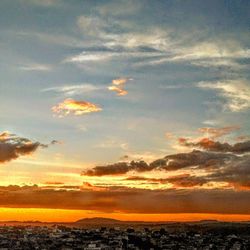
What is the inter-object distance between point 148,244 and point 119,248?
14.5 metres

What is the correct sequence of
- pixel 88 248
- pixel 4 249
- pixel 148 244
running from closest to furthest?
pixel 4 249, pixel 88 248, pixel 148 244

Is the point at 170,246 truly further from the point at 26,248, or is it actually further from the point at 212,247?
the point at 26,248

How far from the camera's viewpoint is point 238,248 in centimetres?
12412

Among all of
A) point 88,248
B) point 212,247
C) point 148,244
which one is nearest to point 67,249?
point 88,248

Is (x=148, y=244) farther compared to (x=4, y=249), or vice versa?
(x=148, y=244)

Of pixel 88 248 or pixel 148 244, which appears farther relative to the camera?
pixel 148 244

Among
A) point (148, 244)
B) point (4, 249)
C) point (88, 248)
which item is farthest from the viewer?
point (148, 244)

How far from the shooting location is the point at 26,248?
120 m

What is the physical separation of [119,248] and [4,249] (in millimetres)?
24468

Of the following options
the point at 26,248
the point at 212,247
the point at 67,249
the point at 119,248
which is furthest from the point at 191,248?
the point at 26,248

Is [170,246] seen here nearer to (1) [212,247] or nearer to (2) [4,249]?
(1) [212,247]

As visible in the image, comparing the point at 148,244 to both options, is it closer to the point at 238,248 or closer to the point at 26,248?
the point at 238,248

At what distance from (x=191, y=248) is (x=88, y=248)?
22872 millimetres

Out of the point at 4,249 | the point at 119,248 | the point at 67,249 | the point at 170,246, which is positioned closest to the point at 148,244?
the point at 170,246
